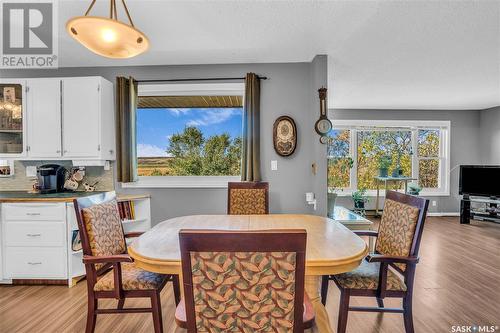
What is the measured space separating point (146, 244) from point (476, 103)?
6.99m

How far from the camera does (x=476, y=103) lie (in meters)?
5.55

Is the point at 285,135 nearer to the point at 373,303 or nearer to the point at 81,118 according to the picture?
the point at 373,303

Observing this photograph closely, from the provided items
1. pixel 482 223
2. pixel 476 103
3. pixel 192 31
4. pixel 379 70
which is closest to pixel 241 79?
pixel 192 31

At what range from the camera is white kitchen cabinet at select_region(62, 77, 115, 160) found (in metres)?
2.98

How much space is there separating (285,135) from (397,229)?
5.62 ft

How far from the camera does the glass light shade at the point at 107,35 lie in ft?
4.41

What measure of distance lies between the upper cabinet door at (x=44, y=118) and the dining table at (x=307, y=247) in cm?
203

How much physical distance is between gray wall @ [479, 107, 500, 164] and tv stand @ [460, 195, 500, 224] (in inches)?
44.5

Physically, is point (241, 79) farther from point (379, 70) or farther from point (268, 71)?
point (379, 70)

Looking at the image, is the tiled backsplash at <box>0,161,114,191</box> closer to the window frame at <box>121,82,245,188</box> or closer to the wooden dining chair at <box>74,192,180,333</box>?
the window frame at <box>121,82,245,188</box>

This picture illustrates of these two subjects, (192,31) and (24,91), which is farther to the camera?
(24,91)

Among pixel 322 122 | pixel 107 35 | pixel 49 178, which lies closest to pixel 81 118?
pixel 49 178

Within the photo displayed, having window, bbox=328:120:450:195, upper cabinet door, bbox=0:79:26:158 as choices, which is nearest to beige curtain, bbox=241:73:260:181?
upper cabinet door, bbox=0:79:26:158

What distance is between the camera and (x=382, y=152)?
20.4ft
